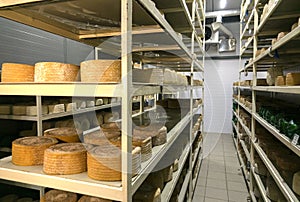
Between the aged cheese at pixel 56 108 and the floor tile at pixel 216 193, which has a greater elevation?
the aged cheese at pixel 56 108

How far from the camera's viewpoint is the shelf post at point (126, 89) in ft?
2.40

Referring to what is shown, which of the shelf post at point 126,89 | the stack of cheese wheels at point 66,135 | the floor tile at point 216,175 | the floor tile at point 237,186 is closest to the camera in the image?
the shelf post at point 126,89

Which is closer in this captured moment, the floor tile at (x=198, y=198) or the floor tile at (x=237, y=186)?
the floor tile at (x=198, y=198)

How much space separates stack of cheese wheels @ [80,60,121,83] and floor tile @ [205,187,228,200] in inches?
104

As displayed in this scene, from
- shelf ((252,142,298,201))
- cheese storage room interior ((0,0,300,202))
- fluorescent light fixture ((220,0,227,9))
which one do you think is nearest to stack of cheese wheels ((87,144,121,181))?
cheese storage room interior ((0,0,300,202))

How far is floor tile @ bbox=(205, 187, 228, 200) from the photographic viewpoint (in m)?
2.84

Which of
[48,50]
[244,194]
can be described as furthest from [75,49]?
[244,194]

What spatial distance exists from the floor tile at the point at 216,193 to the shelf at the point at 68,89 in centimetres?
248

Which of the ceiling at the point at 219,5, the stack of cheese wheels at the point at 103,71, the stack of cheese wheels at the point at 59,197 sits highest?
the ceiling at the point at 219,5

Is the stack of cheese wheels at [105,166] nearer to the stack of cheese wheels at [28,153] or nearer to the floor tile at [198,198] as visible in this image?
the stack of cheese wheels at [28,153]

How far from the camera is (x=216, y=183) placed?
3256 mm

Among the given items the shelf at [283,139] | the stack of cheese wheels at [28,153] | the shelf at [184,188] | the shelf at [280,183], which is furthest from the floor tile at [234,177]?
the stack of cheese wheels at [28,153]

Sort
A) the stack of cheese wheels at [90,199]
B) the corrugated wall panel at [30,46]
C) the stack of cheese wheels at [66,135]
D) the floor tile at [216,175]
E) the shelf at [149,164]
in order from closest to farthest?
the shelf at [149,164], the stack of cheese wheels at [90,199], the stack of cheese wheels at [66,135], the corrugated wall panel at [30,46], the floor tile at [216,175]

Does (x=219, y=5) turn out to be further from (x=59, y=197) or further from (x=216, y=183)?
(x=59, y=197)
